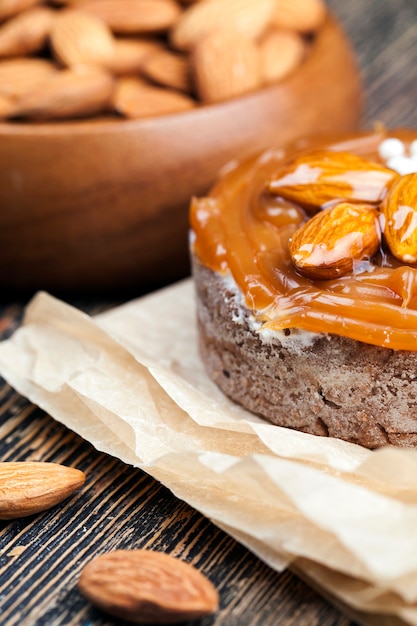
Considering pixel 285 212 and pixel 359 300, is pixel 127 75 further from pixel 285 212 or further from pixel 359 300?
pixel 359 300

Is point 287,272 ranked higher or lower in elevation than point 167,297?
higher

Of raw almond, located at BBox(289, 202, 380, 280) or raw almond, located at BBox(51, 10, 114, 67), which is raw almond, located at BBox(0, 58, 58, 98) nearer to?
raw almond, located at BBox(51, 10, 114, 67)

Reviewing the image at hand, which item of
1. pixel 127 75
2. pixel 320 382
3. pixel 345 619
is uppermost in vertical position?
Answer: pixel 127 75

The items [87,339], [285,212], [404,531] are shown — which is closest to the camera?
[404,531]

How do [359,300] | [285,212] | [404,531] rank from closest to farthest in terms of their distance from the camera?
[404,531], [359,300], [285,212]

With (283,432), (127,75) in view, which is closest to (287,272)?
(283,432)

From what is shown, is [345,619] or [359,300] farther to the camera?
[359,300]
